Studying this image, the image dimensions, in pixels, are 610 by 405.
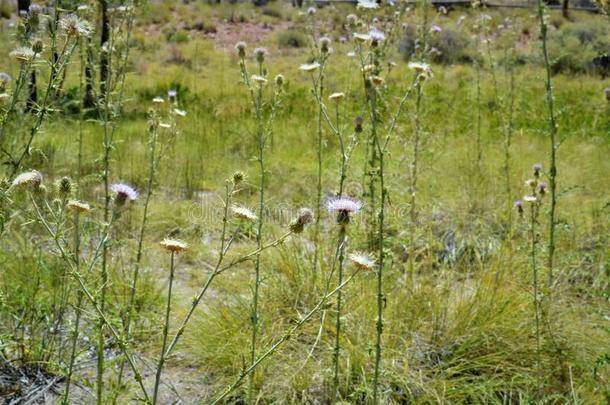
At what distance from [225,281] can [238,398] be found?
0.82 metres

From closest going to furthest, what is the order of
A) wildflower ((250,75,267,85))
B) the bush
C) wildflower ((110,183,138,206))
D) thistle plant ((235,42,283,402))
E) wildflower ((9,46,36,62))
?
wildflower ((110,183,138,206))
wildflower ((9,46,36,62))
thistle plant ((235,42,283,402))
wildflower ((250,75,267,85))
the bush

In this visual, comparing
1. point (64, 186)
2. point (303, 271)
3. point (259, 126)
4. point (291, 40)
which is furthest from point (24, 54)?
point (291, 40)

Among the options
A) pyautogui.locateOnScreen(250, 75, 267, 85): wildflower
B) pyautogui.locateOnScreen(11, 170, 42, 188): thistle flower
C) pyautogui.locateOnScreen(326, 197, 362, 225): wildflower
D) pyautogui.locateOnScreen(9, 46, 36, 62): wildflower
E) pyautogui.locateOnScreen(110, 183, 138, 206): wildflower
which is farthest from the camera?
pyautogui.locateOnScreen(250, 75, 267, 85): wildflower

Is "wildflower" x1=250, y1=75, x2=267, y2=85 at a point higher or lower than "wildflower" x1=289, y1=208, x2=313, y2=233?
higher

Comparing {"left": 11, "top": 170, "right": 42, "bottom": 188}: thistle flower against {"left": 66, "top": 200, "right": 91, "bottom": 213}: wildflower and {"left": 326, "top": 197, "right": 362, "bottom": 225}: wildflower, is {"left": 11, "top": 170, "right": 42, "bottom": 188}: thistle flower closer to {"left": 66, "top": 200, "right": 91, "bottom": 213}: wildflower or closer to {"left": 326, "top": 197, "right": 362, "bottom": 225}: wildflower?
{"left": 66, "top": 200, "right": 91, "bottom": 213}: wildflower

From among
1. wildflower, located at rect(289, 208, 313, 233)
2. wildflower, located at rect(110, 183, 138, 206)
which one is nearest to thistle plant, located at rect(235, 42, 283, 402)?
wildflower, located at rect(289, 208, 313, 233)

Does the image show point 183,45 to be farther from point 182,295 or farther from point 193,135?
point 182,295

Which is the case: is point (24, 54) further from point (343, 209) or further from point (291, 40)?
point (291, 40)

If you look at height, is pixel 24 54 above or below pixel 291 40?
above

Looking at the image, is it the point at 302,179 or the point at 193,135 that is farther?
the point at 193,135

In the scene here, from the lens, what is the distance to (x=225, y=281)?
313cm

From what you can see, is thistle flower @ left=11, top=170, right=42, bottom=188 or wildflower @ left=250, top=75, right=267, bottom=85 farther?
wildflower @ left=250, top=75, right=267, bottom=85

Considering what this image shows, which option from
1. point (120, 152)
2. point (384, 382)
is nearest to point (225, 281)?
point (384, 382)

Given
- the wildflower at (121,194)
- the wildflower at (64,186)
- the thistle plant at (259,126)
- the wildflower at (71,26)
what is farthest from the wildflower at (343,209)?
the wildflower at (71,26)
